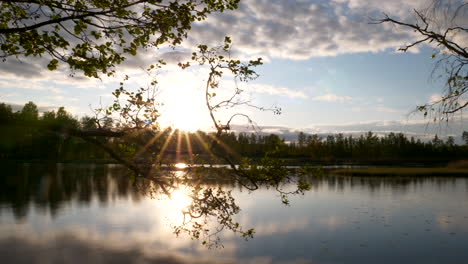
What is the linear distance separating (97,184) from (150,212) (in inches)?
785

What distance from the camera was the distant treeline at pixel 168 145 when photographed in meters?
6.94

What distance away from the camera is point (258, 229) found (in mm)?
23656

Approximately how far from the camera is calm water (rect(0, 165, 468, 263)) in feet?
59.0

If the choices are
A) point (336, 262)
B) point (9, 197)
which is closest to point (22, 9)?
point (336, 262)

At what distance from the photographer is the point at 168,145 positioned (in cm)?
723

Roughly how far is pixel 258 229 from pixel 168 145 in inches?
702

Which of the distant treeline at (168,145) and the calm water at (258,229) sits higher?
the distant treeline at (168,145)

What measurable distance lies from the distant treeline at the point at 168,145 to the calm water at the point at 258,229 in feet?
15.8

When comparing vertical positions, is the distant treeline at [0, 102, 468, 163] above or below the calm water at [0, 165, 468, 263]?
above

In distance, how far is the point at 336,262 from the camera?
56.4 feet

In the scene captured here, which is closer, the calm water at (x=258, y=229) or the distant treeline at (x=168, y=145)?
the distant treeline at (x=168, y=145)

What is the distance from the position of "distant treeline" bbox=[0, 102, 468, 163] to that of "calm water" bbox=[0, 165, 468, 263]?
483 cm

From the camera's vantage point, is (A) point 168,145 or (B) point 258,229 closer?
(A) point 168,145

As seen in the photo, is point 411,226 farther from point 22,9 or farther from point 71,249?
point 22,9
